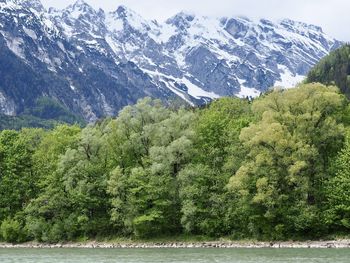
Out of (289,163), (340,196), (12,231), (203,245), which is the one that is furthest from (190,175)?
(12,231)

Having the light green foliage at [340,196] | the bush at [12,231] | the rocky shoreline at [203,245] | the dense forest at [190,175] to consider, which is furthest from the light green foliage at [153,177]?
the light green foliage at [340,196]

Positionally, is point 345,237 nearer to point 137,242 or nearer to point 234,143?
point 234,143

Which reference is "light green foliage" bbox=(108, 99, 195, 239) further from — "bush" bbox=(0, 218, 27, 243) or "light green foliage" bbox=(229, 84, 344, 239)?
"bush" bbox=(0, 218, 27, 243)

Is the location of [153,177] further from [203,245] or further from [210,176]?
[203,245]

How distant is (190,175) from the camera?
270 ft

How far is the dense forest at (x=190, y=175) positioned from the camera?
250ft

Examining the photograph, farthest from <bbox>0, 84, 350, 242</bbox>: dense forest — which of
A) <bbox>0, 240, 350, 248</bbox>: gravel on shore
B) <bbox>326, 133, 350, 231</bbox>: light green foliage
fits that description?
<bbox>0, 240, 350, 248</bbox>: gravel on shore

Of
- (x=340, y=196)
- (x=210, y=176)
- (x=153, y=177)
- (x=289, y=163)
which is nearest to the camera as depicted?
(x=340, y=196)

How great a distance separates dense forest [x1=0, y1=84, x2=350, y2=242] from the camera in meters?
76.1

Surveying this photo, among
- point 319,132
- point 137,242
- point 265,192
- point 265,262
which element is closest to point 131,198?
point 137,242

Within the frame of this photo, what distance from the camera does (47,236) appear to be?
90125 mm

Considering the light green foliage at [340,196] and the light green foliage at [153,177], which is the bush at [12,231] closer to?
the light green foliage at [153,177]

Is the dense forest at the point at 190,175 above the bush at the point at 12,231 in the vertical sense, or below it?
above

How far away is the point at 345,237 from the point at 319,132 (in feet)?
43.9
